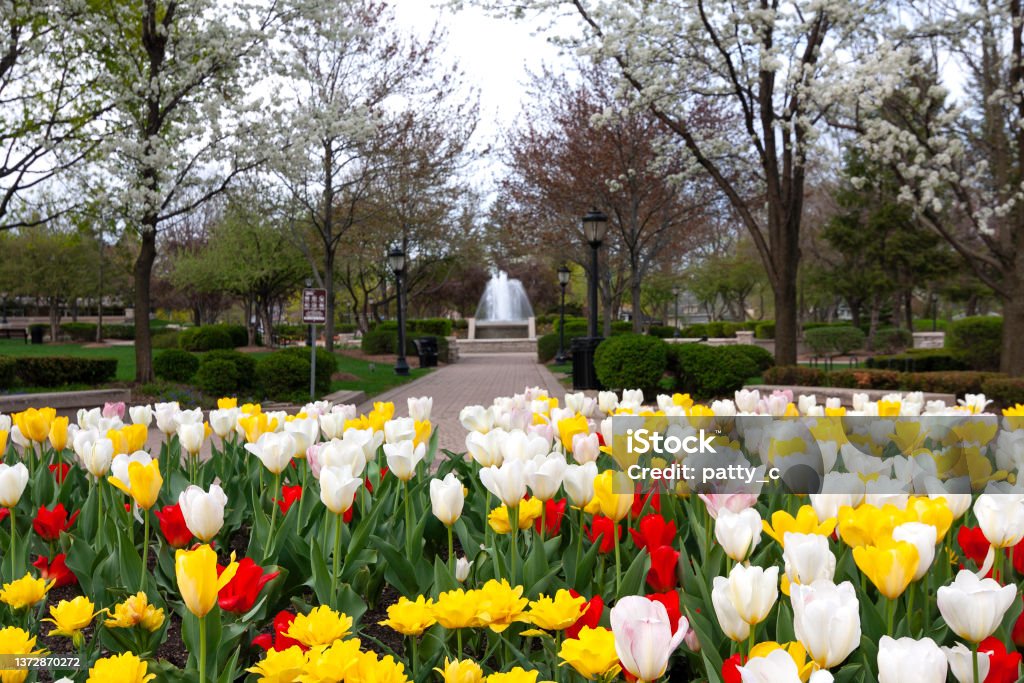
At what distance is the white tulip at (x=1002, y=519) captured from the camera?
1.78 meters

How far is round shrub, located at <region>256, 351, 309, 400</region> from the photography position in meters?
15.1

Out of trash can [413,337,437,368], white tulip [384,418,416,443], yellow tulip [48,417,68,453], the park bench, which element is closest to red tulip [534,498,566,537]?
white tulip [384,418,416,443]

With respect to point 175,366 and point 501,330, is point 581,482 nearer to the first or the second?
point 175,366

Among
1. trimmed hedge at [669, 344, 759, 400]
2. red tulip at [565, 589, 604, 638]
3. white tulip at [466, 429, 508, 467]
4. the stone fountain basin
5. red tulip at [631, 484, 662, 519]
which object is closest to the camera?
red tulip at [565, 589, 604, 638]

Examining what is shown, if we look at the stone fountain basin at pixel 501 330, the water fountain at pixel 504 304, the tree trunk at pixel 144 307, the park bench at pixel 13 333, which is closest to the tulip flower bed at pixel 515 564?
the tree trunk at pixel 144 307

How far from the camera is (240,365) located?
14.8 m

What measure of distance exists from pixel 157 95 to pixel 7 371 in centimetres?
553

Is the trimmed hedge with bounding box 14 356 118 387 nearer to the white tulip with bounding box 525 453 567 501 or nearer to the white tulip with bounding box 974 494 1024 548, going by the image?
the white tulip with bounding box 525 453 567 501

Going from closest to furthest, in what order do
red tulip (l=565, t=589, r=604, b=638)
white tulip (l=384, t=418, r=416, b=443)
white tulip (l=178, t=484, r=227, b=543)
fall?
red tulip (l=565, t=589, r=604, b=638) → white tulip (l=178, t=484, r=227, b=543) → white tulip (l=384, t=418, r=416, b=443)

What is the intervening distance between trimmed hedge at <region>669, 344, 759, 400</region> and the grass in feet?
22.7

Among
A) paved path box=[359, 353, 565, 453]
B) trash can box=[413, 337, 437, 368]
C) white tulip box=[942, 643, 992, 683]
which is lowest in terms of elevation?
paved path box=[359, 353, 565, 453]

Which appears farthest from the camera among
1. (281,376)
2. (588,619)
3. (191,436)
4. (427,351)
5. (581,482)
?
(427,351)

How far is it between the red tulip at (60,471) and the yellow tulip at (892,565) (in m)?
3.16

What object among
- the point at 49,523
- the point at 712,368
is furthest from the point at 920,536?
the point at 712,368
